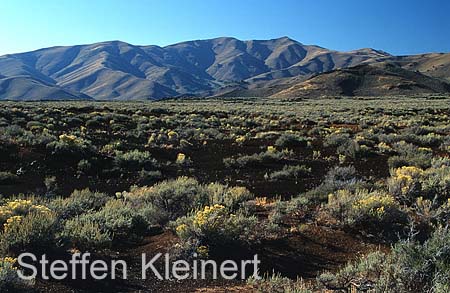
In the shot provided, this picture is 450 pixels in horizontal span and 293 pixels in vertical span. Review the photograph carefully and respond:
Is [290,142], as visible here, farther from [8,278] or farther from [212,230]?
[8,278]

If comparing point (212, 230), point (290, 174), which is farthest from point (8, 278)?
point (290, 174)

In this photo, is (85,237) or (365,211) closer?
(85,237)

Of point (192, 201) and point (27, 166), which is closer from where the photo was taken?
point (192, 201)

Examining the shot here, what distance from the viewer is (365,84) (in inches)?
5551

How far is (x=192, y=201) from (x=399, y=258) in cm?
554

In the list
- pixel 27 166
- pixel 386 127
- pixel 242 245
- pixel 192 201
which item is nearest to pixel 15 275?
pixel 242 245

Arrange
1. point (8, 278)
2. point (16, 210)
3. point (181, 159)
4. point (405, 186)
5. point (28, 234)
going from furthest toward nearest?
1. point (181, 159)
2. point (405, 186)
3. point (16, 210)
4. point (28, 234)
5. point (8, 278)

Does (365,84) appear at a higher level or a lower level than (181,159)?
higher

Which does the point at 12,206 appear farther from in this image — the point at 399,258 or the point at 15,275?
the point at 399,258

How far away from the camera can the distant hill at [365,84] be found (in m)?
129

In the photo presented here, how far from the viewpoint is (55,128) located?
1059 inches

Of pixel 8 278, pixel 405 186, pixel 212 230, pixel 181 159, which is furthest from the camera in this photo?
pixel 181 159

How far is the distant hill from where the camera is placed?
5069 inches

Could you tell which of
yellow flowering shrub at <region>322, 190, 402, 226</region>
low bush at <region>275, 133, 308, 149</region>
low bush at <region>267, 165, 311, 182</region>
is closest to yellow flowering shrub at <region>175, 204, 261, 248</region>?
yellow flowering shrub at <region>322, 190, 402, 226</region>
